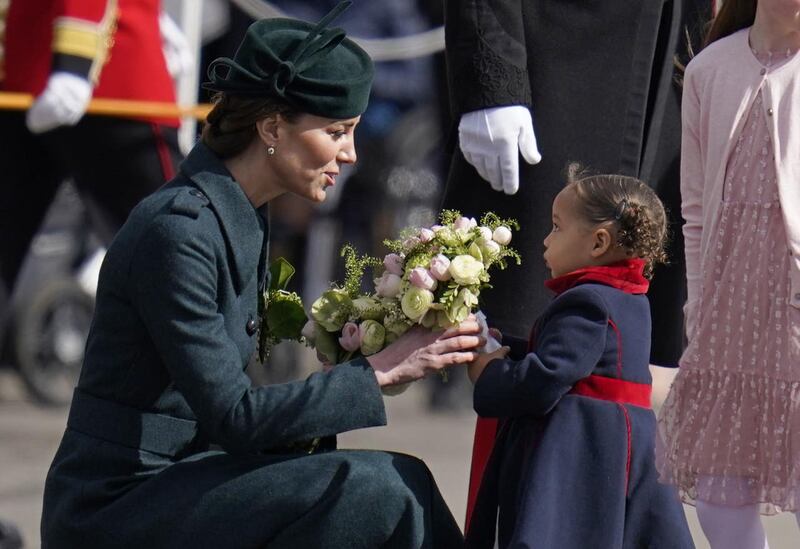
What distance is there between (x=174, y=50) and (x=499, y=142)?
2.72 m

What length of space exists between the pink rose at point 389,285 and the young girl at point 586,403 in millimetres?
184

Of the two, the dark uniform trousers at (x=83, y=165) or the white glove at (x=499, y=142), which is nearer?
the white glove at (x=499, y=142)

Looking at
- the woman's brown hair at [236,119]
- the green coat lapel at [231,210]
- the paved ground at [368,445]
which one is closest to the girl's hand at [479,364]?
the green coat lapel at [231,210]

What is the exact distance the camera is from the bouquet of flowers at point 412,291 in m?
2.94

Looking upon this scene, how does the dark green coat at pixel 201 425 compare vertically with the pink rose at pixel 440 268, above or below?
below

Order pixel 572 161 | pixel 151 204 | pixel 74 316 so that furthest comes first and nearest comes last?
pixel 74 316 → pixel 572 161 → pixel 151 204

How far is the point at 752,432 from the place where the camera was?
3188mm

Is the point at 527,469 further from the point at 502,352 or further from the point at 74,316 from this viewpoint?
the point at 74,316

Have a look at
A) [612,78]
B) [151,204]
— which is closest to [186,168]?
[151,204]

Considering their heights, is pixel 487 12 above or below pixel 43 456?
above

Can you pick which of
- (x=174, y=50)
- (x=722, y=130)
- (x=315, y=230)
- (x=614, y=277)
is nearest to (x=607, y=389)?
(x=614, y=277)

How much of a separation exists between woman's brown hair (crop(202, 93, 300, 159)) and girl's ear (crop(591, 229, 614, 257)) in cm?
55

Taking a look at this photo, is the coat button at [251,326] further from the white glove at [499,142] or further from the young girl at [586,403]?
the white glove at [499,142]

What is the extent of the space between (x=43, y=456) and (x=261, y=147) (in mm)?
2919
